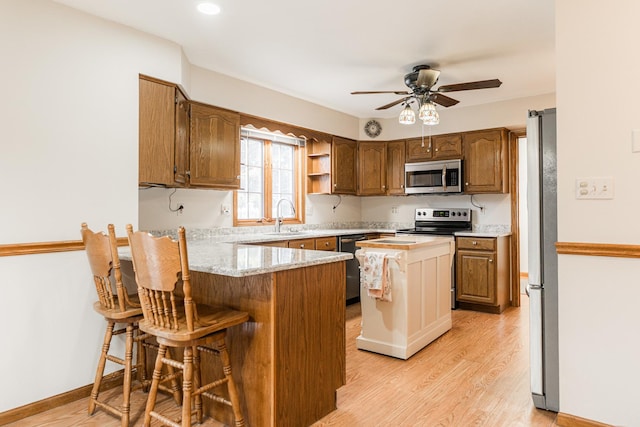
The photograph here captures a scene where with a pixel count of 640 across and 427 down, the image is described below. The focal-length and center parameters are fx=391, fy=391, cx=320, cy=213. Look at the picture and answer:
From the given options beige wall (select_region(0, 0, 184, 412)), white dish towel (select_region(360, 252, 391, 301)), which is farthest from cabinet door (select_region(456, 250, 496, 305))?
beige wall (select_region(0, 0, 184, 412))

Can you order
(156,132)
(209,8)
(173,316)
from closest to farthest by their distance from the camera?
(173,316), (209,8), (156,132)

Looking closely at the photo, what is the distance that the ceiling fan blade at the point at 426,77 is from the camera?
12.0ft

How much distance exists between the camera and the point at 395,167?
5637 mm

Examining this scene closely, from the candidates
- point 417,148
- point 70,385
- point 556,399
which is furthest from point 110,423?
point 417,148

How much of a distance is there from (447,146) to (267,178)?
2.42 metres

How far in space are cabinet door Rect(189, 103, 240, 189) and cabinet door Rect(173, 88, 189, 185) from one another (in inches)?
2.5

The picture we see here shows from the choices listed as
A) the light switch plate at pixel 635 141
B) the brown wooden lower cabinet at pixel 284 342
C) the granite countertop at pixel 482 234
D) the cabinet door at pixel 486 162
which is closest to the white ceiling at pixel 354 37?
the cabinet door at pixel 486 162

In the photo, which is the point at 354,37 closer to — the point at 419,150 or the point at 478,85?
the point at 478,85

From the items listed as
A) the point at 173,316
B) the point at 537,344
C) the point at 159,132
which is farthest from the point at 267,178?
the point at 537,344

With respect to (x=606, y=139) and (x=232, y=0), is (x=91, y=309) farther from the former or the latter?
Answer: (x=606, y=139)

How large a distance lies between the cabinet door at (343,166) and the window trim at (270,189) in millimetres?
421

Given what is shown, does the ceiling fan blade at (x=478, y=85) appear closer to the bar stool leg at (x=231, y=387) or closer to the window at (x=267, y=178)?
the window at (x=267, y=178)

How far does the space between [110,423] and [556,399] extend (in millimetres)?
2567

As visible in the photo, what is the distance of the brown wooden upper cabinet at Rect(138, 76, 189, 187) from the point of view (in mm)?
2953
